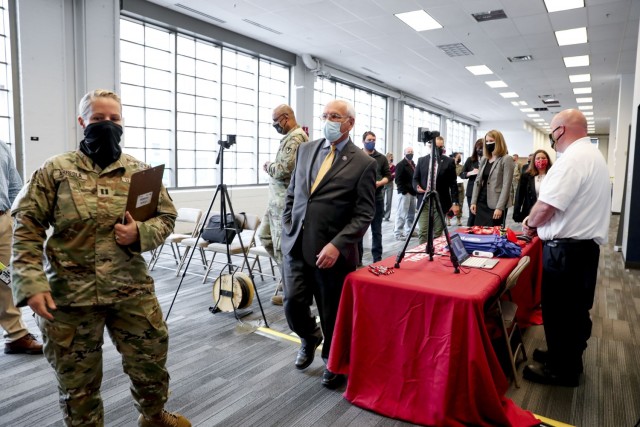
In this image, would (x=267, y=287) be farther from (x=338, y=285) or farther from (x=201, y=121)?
(x=201, y=121)

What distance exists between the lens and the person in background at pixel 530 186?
4.88m

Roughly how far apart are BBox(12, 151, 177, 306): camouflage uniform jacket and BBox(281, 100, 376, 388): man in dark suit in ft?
3.02

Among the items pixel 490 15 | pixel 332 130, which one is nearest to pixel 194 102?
pixel 490 15

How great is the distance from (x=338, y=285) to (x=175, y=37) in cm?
676

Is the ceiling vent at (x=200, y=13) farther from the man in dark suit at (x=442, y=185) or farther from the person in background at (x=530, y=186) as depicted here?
the person in background at (x=530, y=186)

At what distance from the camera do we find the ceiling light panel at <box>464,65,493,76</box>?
35.7 feet

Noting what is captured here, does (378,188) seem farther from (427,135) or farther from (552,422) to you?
(552,422)

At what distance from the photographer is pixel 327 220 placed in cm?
244

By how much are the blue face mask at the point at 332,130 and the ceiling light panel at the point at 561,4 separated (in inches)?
223

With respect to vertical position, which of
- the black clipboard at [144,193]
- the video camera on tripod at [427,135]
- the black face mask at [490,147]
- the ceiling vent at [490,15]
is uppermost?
the ceiling vent at [490,15]

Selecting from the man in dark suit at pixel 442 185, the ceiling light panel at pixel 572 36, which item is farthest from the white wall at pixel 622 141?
the man in dark suit at pixel 442 185

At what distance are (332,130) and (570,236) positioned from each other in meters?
1.43

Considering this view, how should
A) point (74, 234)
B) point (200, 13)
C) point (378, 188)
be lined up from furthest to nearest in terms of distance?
1. point (200, 13)
2. point (378, 188)
3. point (74, 234)

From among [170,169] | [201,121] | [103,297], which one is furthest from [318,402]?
[201,121]
